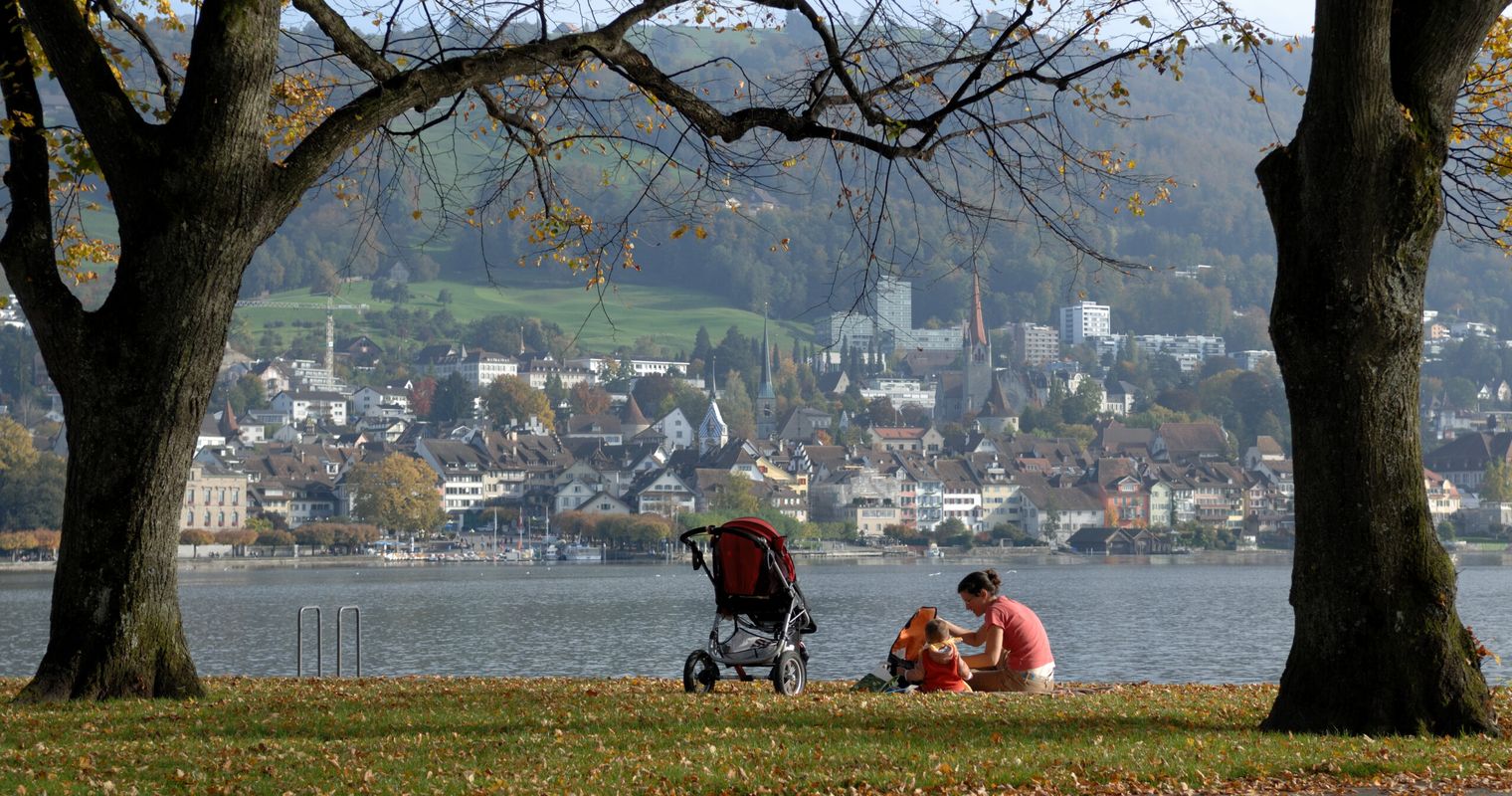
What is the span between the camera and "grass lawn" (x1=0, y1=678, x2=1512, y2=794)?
23.3 feet

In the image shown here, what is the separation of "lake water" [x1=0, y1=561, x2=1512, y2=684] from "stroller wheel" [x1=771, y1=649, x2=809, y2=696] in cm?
1562

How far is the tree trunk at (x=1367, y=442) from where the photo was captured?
8.38 metres

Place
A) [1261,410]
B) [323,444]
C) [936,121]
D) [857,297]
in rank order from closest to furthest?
[936,121], [857,297], [323,444], [1261,410]

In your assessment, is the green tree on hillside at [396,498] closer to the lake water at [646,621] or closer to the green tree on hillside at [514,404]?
the lake water at [646,621]

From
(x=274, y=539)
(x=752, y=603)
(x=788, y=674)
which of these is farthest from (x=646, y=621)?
(x=274, y=539)

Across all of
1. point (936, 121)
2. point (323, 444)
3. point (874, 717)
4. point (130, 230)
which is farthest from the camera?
point (323, 444)

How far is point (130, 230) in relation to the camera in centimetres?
975

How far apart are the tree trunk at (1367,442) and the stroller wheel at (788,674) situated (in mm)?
3390

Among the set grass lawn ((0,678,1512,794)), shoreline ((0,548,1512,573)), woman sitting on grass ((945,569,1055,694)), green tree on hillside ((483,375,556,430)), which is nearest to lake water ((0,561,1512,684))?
woman sitting on grass ((945,569,1055,694))

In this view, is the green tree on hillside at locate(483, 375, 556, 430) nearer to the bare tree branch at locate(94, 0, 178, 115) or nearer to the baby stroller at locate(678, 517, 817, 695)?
the bare tree branch at locate(94, 0, 178, 115)

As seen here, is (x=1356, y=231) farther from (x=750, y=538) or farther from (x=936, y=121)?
(x=750, y=538)

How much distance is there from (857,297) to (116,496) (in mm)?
4843

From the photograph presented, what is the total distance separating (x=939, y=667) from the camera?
1133 cm

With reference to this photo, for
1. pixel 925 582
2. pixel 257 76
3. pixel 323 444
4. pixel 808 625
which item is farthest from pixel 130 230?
pixel 323 444
